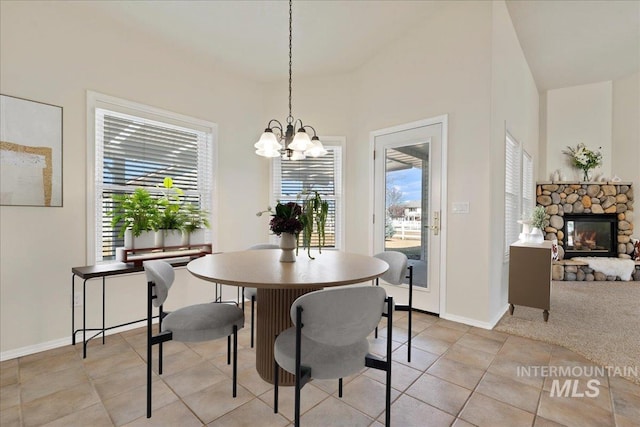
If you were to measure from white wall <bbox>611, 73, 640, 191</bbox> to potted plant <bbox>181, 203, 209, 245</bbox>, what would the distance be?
7105mm

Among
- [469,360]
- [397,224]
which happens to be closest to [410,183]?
[397,224]

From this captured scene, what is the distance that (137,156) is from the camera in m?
3.06

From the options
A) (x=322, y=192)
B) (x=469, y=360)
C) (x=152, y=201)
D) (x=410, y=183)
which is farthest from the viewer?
(x=322, y=192)

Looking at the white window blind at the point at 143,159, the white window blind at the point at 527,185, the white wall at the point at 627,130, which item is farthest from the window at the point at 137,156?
the white wall at the point at 627,130

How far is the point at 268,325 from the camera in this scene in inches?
78.4

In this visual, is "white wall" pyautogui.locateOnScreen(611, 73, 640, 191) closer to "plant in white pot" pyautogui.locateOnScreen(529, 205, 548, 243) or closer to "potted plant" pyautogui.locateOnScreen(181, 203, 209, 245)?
"plant in white pot" pyautogui.locateOnScreen(529, 205, 548, 243)

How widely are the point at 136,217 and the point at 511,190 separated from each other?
4240 mm

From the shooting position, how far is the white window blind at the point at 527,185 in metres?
4.50

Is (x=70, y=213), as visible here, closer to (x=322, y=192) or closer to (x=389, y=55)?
(x=322, y=192)

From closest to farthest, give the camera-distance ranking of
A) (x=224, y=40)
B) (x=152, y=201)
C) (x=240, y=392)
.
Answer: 1. (x=240, y=392)
2. (x=152, y=201)
3. (x=224, y=40)

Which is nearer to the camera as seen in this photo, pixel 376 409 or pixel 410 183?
pixel 376 409

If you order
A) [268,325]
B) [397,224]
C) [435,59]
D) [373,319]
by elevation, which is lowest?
[268,325]

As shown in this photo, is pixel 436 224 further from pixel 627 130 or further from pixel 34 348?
pixel 627 130

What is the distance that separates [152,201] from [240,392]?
76.5 inches
